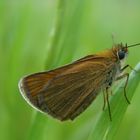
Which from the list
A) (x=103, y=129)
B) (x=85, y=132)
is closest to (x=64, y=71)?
(x=85, y=132)

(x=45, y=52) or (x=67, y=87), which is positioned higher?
(x=45, y=52)

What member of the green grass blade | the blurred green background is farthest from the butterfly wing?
the green grass blade

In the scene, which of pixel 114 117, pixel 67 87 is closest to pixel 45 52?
pixel 67 87

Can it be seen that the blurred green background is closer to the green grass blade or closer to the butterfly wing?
the butterfly wing

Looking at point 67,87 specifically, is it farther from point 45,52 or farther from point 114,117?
point 114,117

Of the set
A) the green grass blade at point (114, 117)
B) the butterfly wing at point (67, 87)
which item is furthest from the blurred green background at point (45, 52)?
the green grass blade at point (114, 117)

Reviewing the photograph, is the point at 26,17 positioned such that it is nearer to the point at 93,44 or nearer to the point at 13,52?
the point at 13,52

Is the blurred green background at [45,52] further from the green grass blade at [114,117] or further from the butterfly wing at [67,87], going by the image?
the green grass blade at [114,117]
